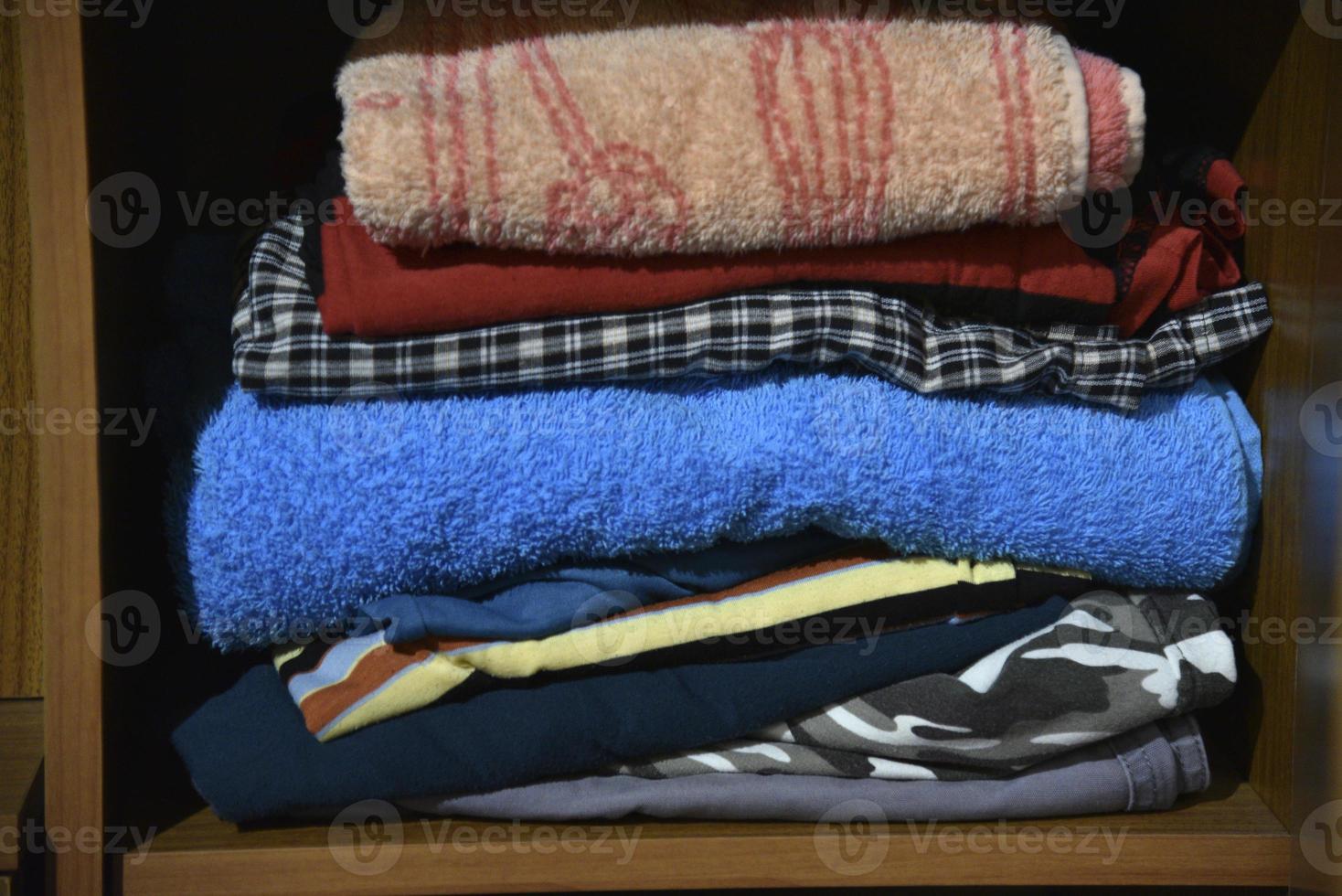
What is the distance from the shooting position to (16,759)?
0.51 m

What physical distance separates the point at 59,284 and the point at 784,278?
30 centimetres

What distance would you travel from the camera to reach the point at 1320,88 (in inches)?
18.5

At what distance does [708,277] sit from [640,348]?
43 millimetres

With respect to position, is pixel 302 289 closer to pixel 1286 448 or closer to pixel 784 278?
pixel 784 278

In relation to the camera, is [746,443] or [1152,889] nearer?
[746,443]

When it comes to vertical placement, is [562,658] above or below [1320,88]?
below

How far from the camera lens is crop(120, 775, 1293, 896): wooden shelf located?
1.56 ft

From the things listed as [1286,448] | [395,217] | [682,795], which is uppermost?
[395,217]

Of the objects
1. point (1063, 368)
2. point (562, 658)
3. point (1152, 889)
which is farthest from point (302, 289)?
point (1152, 889)
